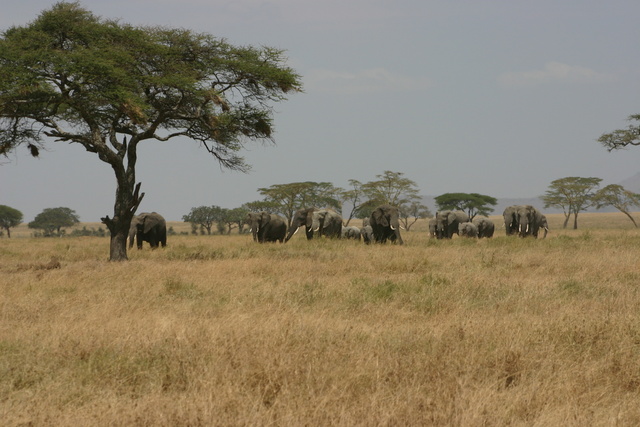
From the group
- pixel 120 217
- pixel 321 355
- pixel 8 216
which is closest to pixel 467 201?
pixel 8 216

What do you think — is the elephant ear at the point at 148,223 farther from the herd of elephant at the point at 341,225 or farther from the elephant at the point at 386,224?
the elephant at the point at 386,224

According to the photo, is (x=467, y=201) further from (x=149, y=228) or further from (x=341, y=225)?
(x=149, y=228)

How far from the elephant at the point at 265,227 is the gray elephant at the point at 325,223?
70.3 inches

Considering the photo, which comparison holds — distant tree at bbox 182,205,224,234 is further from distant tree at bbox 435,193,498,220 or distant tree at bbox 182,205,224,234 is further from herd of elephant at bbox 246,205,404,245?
herd of elephant at bbox 246,205,404,245

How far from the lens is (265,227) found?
29422 mm

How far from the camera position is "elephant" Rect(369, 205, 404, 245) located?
2556 centimetres

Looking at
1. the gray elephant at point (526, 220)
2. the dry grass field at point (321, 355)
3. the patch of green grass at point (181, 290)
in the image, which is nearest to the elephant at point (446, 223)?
the gray elephant at point (526, 220)

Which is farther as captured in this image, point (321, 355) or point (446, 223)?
point (446, 223)

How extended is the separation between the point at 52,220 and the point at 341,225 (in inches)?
2475

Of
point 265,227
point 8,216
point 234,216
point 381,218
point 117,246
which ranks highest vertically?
point 234,216

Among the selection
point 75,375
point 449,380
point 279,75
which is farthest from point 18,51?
point 449,380

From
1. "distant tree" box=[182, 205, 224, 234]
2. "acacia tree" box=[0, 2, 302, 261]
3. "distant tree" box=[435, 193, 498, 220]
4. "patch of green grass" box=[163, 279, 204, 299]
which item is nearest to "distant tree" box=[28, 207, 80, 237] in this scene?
"distant tree" box=[182, 205, 224, 234]

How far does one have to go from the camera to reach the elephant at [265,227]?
2889 centimetres

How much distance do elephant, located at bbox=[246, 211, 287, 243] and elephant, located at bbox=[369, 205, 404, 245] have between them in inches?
187
